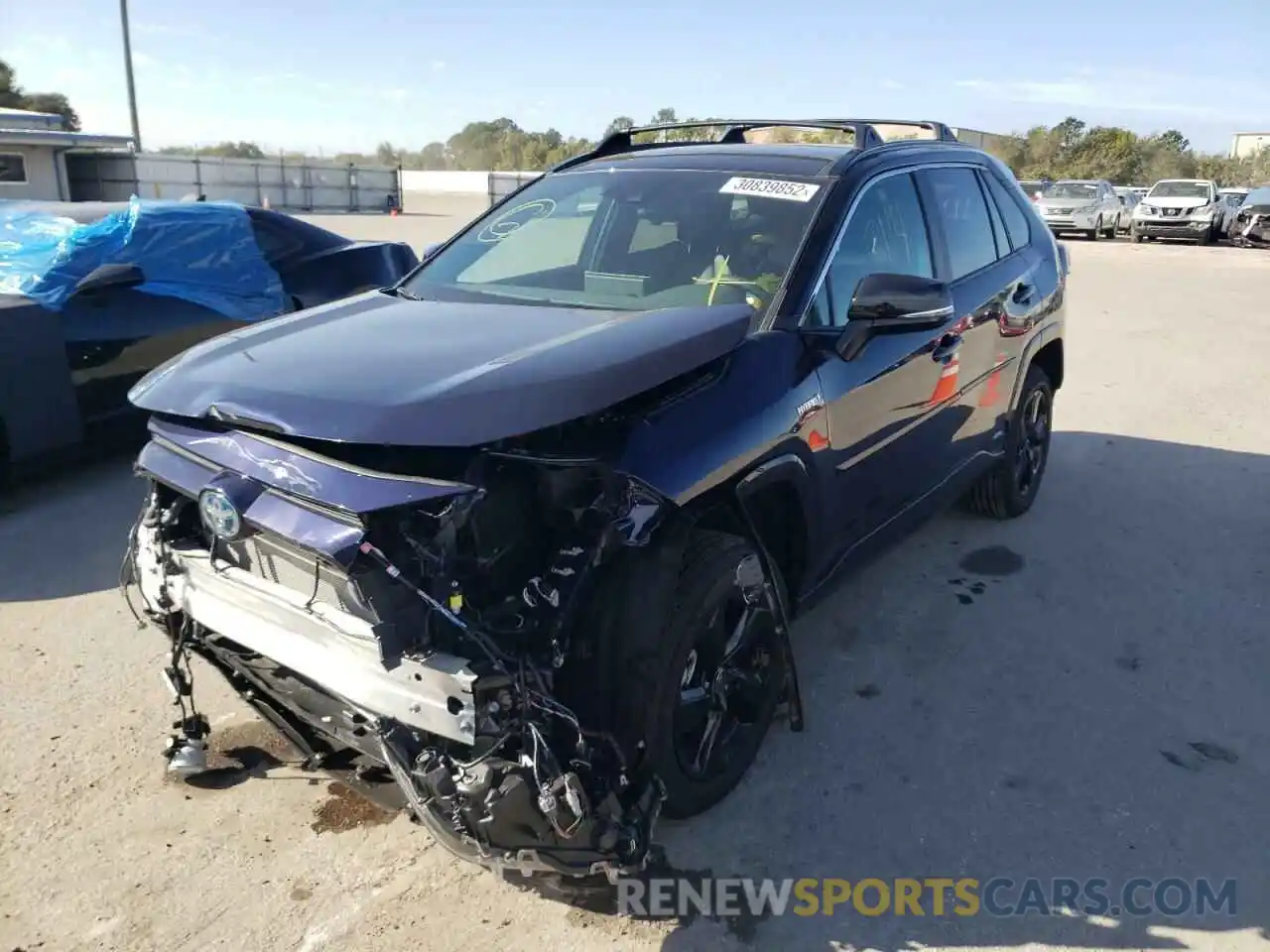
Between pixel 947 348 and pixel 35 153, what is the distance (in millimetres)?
30481

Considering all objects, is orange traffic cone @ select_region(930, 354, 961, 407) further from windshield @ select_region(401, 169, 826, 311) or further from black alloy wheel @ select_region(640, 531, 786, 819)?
black alloy wheel @ select_region(640, 531, 786, 819)

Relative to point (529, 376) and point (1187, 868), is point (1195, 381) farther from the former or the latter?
point (529, 376)

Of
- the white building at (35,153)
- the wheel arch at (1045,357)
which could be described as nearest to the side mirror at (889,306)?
the wheel arch at (1045,357)

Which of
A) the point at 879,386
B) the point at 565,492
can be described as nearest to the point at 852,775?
the point at 879,386

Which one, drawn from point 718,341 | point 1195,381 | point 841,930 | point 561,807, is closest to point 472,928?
point 561,807

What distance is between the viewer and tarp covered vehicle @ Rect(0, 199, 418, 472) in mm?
5203

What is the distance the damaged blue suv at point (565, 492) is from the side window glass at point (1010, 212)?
1.20 meters

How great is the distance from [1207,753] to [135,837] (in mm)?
3403

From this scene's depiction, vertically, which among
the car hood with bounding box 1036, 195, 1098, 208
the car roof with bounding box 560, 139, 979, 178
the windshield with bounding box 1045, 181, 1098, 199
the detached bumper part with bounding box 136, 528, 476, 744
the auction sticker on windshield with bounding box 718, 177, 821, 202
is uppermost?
the car roof with bounding box 560, 139, 979, 178

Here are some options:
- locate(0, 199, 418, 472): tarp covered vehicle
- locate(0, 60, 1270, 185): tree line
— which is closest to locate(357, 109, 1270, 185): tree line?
locate(0, 60, 1270, 185): tree line

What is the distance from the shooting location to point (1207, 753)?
335cm

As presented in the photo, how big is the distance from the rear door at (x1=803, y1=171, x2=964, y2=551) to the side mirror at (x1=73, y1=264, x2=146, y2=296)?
4148 mm

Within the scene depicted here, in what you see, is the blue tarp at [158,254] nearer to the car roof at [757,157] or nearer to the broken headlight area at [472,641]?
the car roof at [757,157]

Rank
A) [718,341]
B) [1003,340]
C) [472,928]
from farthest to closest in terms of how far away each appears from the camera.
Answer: [1003,340], [718,341], [472,928]
